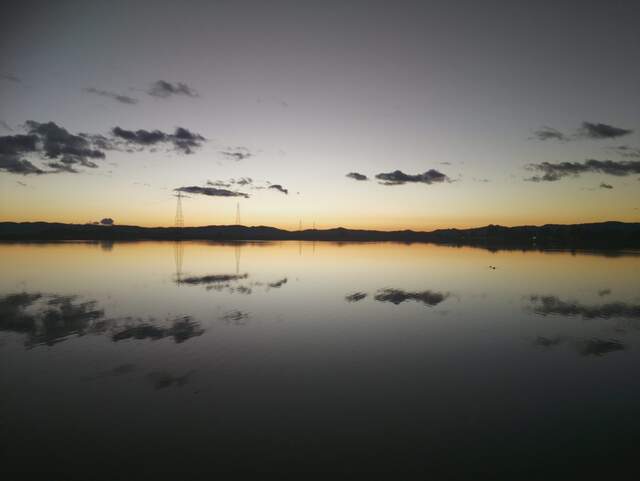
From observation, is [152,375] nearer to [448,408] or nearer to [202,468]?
[202,468]

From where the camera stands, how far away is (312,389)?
1418 cm

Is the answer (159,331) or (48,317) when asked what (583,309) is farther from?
(48,317)

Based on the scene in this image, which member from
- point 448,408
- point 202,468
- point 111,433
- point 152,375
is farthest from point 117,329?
point 448,408

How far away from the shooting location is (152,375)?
14984 millimetres

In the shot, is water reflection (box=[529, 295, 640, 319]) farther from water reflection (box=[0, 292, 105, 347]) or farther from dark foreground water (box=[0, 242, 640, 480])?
water reflection (box=[0, 292, 105, 347])

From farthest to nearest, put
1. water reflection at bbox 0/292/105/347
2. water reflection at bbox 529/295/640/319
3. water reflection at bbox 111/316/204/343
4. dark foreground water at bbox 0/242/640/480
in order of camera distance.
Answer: water reflection at bbox 529/295/640/319
water reflection at bbox 0/292/105/347
water reflection at bbox 111/316/204/343
dark foreground water at bbox 0/242/640/480

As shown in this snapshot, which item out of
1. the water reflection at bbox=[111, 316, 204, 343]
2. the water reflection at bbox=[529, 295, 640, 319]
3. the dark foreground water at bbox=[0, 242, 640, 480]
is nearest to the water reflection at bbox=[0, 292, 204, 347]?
the water reflection at bbox=[111, 316, 204, 343]

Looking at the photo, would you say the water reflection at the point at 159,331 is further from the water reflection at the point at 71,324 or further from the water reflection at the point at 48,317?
the water reflection at the point at 48,317

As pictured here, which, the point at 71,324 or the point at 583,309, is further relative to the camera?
the point at 583,309

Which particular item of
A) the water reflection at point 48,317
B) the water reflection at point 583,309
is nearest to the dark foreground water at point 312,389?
the water reflection at point 48,317

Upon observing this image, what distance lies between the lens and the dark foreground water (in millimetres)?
9742

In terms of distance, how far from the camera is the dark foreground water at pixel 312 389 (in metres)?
9.74

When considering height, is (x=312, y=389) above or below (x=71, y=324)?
below

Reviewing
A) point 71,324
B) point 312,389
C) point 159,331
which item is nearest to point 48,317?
point 71,324
